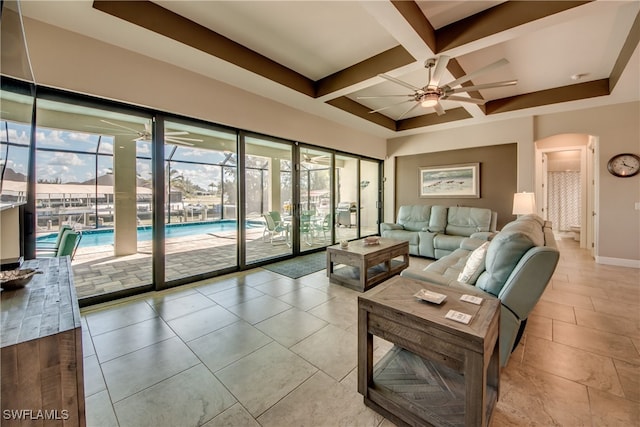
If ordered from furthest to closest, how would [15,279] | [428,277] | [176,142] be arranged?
[176,142] < [428,277] < [15,279]

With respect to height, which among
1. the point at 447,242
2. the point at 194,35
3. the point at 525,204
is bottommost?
the point at 447,242

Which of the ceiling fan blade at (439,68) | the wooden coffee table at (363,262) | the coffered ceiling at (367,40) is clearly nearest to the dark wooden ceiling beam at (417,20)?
the coffered ceiling at (367,40)

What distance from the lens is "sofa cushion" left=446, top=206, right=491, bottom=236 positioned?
521 centimetres

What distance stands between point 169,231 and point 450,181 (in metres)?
6.19

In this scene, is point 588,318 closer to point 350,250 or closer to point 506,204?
point 350,250

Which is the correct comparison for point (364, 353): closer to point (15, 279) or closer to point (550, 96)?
point (15, 279)

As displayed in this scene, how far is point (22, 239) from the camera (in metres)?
2.56

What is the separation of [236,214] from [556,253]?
3980 millimetres

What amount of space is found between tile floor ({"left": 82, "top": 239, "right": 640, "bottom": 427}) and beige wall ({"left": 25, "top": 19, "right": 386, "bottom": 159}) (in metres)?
2.48

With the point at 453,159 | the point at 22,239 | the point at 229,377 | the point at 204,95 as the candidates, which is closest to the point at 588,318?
the point at 229,377

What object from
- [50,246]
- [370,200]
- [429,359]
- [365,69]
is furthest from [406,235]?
[50,246]

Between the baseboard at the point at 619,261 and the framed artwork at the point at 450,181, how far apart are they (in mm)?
2347

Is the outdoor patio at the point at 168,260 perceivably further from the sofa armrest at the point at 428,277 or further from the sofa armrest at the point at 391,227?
the sofa armrest at the point at 428,277

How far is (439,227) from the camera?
5.61 metres
